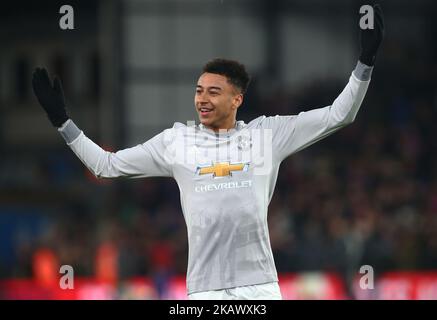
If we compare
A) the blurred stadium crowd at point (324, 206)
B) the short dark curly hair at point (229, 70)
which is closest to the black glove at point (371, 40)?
the short dark curly hair at point (229, 70)

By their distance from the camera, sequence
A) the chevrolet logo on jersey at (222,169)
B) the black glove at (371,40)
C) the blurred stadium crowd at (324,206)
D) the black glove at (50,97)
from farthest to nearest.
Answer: the blurred stadium crowd at (324,206) → the black glove at (50,97) → the chevrolet logo on jersey at (222,169) → the black glove at (371,40)

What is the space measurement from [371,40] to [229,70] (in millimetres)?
912

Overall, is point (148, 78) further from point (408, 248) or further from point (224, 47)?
point (408, 248)

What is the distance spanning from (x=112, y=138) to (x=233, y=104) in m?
13.5

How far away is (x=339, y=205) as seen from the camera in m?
16.9

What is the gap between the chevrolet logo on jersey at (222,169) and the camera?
22.6ft

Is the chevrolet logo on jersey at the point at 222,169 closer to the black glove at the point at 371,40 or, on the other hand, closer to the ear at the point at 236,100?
the ear at the point at 236,100

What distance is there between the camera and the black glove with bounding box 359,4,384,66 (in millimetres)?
6711

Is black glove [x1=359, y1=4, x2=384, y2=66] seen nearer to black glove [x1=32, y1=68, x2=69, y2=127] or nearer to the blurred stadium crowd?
black glove [x1=32, y1=68, x2=69, y2=127]

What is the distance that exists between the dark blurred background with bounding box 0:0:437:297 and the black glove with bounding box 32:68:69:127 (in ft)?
26.1

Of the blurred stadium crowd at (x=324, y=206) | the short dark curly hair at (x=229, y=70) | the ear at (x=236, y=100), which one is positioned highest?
the short dark curly hair at (x=229, y=70)

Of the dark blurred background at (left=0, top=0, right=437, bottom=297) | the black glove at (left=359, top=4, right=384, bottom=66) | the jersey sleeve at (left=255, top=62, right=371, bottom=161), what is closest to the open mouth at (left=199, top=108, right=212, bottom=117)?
the jersey sleeve at (left=255, top=62, right=371, bottom=161)

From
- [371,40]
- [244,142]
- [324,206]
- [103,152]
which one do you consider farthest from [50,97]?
[324,206]

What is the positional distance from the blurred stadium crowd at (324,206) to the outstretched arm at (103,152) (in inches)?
314
